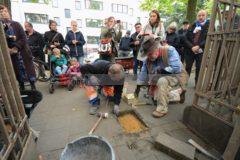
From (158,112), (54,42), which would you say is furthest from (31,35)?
(158,112)

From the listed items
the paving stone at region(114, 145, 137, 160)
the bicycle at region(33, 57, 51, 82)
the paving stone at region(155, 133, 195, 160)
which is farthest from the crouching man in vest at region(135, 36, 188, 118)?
the bicycle at region(33, 57, 51, 82)

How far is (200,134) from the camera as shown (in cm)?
A: 274

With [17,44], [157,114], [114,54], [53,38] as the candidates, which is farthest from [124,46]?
[157,114]

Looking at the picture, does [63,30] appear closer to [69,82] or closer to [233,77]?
[69,82]

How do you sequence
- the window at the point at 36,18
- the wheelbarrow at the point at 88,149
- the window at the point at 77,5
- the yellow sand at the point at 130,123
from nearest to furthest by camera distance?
the wheelbarrow at the point at 88,149, the yellow sand at the point at 130,123, the window at the point at 36,18, the window at the point at 77,5

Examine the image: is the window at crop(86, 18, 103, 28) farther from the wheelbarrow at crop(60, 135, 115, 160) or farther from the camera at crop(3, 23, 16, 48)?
the wheelbarrow at crop(60, 135, 115, 160)

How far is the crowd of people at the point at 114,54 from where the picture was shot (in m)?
3.29

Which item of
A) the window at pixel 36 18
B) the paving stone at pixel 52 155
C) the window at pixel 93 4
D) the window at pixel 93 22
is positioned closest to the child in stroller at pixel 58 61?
the paving stone at pixel 52 155

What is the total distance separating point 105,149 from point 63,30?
21090 mm

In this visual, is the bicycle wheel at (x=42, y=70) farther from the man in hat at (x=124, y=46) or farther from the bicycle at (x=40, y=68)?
the man in hat at (x=124, y=46)

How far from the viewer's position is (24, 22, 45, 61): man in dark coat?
5.66 m

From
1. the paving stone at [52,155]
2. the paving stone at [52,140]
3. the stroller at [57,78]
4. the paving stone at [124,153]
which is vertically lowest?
the paving stone at [52,155]

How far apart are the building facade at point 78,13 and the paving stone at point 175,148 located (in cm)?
1869

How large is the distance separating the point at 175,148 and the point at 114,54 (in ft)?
11.8
